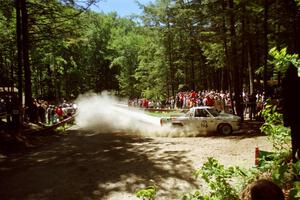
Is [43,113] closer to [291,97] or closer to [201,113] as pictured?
[201,113]

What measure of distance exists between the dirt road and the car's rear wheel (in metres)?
1.33

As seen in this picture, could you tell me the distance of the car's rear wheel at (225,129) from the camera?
22.7 meters

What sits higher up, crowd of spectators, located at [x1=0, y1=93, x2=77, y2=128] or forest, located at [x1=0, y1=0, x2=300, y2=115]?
forest, located at [x1=0, y1=0, x2=300, y2=115]

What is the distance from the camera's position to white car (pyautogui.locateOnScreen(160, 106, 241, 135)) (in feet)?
74.4

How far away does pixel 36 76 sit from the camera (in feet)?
212

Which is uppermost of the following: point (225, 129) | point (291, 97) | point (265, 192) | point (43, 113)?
point (291, 97)

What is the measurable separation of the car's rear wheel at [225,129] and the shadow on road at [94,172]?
454cm

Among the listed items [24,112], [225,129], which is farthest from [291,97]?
[24,112]

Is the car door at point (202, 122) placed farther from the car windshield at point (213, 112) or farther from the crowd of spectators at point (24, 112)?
the crowd of spectators at point (24, 112)

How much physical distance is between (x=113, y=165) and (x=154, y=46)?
4793 centimetres

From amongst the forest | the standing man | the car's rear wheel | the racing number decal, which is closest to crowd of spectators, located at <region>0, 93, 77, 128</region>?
the forest

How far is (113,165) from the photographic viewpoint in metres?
15.0

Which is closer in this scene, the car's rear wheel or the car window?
the car's rear wheel

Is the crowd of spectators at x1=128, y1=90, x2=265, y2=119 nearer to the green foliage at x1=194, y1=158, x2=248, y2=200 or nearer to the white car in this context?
the white car
